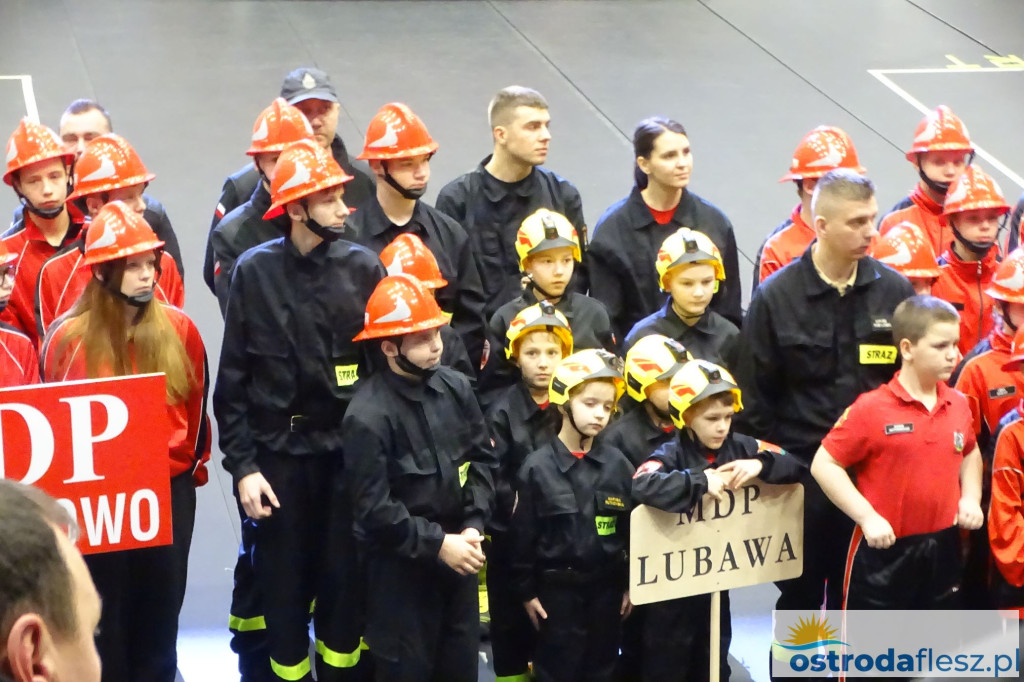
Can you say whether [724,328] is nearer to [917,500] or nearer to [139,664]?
[917,500]

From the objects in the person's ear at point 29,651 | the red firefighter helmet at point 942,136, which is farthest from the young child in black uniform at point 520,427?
the person's ear at point 29,651

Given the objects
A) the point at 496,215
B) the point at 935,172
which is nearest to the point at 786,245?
the point at 935,172

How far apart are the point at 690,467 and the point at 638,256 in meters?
1.69

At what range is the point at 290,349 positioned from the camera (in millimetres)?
5418

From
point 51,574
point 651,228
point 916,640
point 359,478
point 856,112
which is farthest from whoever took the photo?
point 856,112

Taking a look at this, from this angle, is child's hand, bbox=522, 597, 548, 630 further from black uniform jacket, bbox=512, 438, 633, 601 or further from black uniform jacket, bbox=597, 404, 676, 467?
black uniform jacket, bbox=597, 404, 676, 467

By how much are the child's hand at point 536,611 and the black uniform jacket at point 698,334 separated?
44.2 inches

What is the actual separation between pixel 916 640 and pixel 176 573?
8.73 ft

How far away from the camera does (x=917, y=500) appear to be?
5.25 m

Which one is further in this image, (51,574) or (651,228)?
(651,228)

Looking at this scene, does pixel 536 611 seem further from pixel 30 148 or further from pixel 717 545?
pixel 30 148

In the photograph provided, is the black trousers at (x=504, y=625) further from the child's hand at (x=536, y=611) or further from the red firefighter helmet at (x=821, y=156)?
the red firefighter helmet at (x=821, y=156)

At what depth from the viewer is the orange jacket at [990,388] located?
18.5 feet

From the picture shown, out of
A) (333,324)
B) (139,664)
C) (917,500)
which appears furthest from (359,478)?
(917,500)
